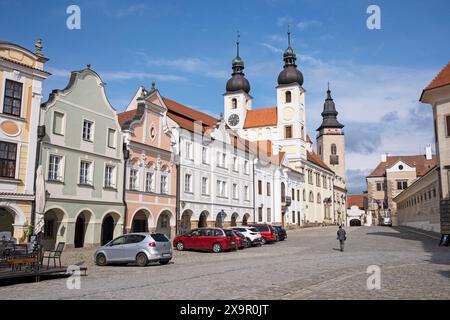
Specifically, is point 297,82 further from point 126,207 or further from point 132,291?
point 132,291

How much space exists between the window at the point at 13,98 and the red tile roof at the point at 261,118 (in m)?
56.8

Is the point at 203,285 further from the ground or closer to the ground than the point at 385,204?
closer to the ground

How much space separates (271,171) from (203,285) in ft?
158

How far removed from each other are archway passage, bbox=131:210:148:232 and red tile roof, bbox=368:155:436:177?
6939 cm

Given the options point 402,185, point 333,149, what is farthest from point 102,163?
point 333,149

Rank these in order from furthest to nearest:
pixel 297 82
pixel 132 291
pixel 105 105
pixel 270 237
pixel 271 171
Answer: pixel 297 82 < pixel 271 171 < pixel 270 237 < pixel 105 105 < pixel 132 291

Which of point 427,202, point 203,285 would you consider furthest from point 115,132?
point 427,202

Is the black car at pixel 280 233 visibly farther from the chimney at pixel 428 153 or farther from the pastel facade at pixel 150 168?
the chimney at pixel 428 153

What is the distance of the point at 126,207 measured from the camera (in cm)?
3091

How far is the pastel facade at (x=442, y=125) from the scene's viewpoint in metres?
28.4

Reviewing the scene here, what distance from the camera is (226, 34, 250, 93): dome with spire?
268 feet

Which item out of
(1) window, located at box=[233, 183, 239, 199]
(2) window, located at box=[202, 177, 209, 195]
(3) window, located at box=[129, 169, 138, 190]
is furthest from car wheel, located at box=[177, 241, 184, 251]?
(1) window, located at box=[233, 183, 239, 199]

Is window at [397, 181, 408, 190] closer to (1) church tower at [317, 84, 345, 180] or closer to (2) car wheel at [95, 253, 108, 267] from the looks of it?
(1) church tower at [317, 84, 345, 180]

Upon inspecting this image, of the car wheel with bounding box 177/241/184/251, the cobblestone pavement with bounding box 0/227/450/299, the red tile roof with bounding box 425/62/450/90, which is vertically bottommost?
the cobblestone pavement with bounding box 0/227/450/299
